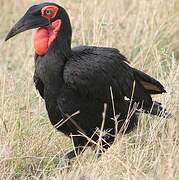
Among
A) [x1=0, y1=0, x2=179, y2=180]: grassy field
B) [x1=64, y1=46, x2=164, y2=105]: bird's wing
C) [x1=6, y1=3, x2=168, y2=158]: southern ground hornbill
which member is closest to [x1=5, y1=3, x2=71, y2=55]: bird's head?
[x1=6, y1=3, x2=168, y2=158]: southern ground hornbill

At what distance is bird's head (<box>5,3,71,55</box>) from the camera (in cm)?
510

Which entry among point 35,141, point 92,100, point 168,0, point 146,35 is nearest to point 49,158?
point 35,141

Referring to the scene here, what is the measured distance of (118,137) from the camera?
5.16 metres

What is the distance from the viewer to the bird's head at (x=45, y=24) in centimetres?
510

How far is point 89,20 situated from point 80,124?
2.51 meters

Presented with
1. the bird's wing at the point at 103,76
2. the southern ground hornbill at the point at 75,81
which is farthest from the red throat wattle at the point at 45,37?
the bird's wing at the point at 103,76

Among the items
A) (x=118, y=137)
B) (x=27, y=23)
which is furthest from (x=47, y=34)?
(x=118, y=137)

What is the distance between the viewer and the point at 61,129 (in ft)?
17.1

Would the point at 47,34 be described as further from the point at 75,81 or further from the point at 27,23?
the point at 75,81

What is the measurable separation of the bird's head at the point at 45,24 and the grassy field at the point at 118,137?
595mm

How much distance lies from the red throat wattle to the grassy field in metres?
0.55

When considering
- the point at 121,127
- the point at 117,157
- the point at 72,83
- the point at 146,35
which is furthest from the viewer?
Answer: the point at 146,35

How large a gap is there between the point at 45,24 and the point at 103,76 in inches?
20.5

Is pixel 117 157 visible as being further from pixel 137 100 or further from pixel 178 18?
pixel 178 18
